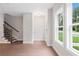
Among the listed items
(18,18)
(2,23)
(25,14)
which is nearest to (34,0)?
(25,14)

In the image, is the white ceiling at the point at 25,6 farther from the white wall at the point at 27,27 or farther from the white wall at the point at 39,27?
the white wall at the point at 39,27

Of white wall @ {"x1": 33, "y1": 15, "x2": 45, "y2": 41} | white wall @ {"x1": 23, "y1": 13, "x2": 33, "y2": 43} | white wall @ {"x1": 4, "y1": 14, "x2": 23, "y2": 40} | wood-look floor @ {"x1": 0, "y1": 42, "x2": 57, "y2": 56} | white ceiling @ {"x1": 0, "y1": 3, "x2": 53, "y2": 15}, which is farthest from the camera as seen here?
white wall @ {"x1": 33, "y1": 15, "x2": 45, "y2": 41}

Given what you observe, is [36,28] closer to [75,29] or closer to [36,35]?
[36,35]

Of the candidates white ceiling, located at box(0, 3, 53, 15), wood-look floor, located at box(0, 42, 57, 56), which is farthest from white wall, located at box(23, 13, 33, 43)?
wood-look floor, located at box(0, 42, 57, 56)

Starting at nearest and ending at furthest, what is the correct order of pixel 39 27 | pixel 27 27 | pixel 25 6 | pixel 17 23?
1. pixel 25 6
2. pixel 27 27
3. pixel 17 23
4. pixel 39 27

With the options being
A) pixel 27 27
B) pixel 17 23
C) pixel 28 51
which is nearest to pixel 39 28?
pixel 17 23

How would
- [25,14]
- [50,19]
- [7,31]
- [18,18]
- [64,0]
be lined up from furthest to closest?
[18,18]
[7,31]
[25,14]
[50,19]
[64,0]

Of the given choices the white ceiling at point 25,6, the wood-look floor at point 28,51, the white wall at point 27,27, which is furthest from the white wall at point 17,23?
the wood-look floor at point 28,51

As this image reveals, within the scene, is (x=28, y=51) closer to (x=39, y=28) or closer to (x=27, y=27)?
(x=27, y=27)

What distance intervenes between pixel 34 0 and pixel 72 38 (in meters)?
2.74

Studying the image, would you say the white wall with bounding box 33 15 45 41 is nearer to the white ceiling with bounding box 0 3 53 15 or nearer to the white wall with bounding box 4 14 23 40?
the white wall with bounding box 4 14 23 40

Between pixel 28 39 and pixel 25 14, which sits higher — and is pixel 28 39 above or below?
below

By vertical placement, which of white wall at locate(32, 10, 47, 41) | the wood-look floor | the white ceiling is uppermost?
the white ceiling

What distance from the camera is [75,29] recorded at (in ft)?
10.9
